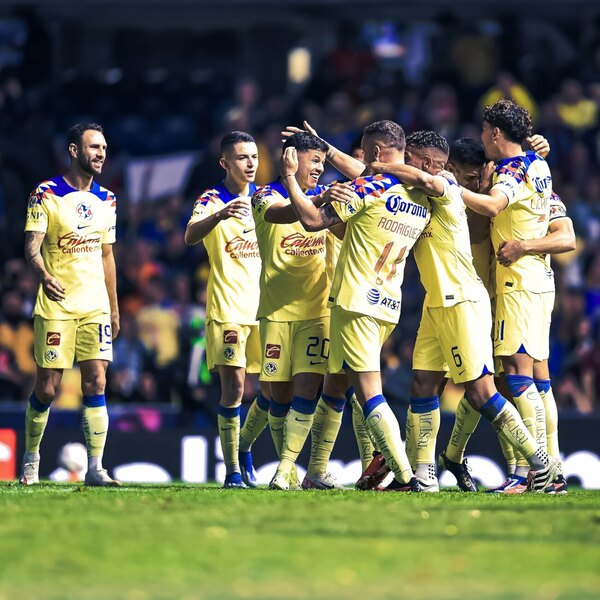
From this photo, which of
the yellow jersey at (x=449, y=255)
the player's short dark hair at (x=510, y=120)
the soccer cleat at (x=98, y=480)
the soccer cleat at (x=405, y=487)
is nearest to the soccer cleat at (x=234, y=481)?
the soccer cleat at (x=98, y=480)

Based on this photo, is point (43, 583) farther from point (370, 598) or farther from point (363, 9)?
point (363, 9)

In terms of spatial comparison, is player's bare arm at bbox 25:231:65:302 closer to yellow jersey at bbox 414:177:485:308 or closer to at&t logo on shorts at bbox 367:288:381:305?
at&t logo on shorts at bbox 367:288:381:305

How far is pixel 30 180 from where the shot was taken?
2161 cm

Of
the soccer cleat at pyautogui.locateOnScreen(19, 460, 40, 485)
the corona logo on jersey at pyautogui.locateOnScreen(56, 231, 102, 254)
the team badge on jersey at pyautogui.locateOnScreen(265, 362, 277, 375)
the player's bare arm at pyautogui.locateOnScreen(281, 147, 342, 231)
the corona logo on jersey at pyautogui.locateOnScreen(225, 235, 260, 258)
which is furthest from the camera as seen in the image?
the corona logo on jersey at pyautogui.locateOnScreen(225, 235, 260, 258)

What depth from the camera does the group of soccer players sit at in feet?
30.9

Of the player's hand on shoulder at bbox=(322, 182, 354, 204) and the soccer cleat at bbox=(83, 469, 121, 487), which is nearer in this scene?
the player's hand on shoulder at bbox=(322, 182, 354, 204)

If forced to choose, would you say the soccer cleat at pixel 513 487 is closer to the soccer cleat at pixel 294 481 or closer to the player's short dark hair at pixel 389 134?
the soccer cleat at pixel 294 481

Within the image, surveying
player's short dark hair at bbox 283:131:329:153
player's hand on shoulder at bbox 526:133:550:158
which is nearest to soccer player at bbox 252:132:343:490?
player's short dark hair at bbox 283:131:329:153

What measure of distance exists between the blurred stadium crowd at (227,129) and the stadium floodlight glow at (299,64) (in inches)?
33.7

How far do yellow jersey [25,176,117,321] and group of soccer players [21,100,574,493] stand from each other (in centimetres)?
2

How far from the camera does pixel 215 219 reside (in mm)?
10203

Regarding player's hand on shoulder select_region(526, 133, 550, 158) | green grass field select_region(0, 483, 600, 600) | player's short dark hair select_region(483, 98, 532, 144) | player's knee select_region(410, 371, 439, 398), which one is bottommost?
green grass field select_region(0, 483, 600, 600)

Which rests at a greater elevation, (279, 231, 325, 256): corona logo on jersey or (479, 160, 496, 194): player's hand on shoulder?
(479, 160, 496, 194): player's hand on shoulder

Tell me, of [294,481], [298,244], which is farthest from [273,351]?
[294,481]
